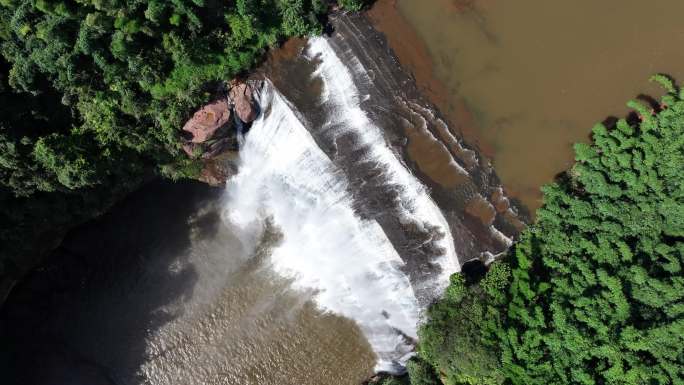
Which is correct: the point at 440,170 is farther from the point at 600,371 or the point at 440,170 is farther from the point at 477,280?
the point at 600,371

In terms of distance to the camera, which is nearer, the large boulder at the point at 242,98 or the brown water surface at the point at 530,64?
the large boulder at the point at 242,98

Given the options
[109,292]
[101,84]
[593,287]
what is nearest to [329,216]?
[101,84]

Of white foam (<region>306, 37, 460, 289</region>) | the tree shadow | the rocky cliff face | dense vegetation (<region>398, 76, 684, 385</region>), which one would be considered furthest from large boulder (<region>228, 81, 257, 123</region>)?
dense vegetation (<region>398, 76, 684, 385</region>)

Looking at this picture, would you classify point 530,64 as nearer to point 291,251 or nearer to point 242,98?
point 242,98

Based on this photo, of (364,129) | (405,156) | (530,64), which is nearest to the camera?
(364,129)

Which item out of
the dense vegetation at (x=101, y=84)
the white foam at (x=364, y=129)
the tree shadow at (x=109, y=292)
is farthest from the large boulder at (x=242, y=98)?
the tree shadow at (x=109, y=292)

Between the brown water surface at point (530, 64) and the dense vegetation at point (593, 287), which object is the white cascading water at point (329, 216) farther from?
the brown water surface at point (530, 64)
